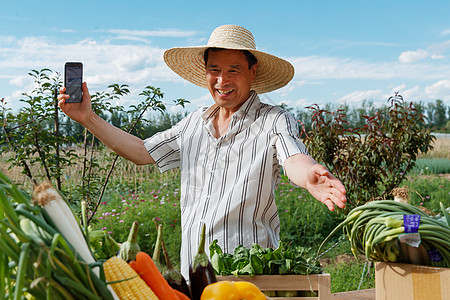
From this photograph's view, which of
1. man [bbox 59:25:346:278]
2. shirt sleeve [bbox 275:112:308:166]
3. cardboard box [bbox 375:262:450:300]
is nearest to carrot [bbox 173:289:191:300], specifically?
cardboard box [bbox 375:262:450:300]

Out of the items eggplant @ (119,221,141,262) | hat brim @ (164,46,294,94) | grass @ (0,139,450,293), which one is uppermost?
hat brim @ (164,46,294,94)

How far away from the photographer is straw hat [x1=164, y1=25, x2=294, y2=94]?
8.03 ft

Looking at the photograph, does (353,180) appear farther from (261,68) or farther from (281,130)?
(281,130)

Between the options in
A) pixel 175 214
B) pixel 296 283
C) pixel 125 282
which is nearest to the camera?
pixel 125 282

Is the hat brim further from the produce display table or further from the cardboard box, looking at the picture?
the cardboard box

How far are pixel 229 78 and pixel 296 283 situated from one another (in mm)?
1250

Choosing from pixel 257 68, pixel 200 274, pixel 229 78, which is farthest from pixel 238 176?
pixel 200 274

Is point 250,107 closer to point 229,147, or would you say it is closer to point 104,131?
point 229,147

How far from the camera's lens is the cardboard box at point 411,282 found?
4.20ft

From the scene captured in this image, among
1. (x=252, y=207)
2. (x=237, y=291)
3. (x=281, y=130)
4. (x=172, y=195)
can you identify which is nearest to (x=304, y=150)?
(x=281, y=130)

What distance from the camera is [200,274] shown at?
114 centimetres

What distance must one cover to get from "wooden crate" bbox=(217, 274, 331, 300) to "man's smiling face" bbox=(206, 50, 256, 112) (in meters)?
1.20

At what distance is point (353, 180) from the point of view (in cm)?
494

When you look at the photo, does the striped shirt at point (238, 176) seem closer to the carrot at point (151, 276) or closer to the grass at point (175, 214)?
the carrot at point (151, 276)
